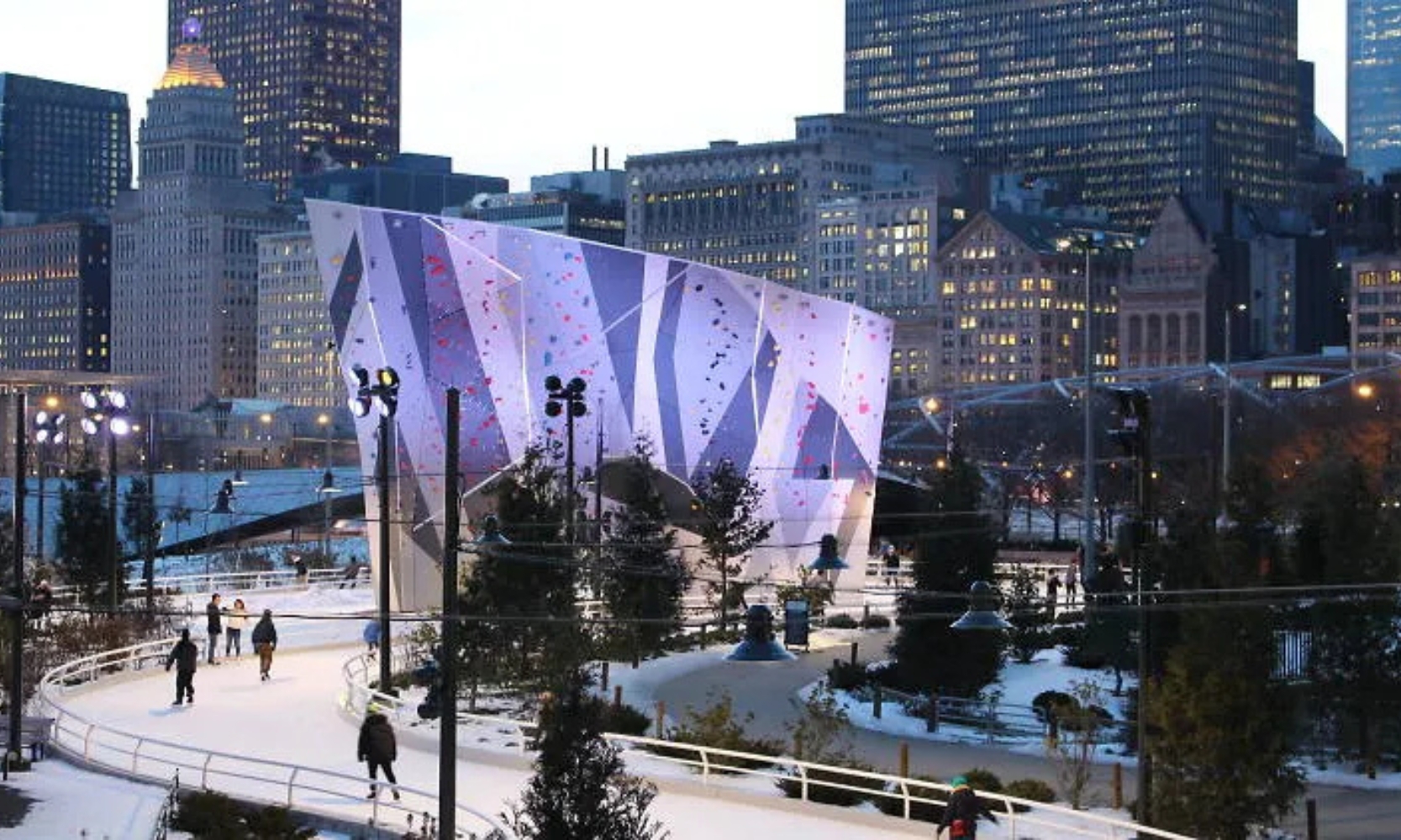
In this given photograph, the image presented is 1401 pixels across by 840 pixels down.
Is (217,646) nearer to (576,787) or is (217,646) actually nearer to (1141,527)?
(1141,527)

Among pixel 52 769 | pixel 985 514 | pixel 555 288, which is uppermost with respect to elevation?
pixel 555 288

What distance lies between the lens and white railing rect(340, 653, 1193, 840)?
104 feet

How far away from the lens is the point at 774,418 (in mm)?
72438

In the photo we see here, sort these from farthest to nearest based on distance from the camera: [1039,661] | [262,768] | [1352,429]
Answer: [1352,429] → [1039,661] → [262,768]

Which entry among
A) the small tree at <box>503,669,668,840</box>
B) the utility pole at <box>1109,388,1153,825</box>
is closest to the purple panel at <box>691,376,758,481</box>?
the utility pole at <box>1109,388,1153,825</box>

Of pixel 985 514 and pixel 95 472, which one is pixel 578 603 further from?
pixel 95 472

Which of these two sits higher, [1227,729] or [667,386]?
[667,386]

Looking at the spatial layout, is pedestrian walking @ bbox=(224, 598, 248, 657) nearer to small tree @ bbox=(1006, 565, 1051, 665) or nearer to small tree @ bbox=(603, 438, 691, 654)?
small tree @ bbox=(603, 438, 691, 654)

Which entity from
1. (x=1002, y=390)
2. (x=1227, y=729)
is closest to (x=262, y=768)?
(x=1227, y=729)

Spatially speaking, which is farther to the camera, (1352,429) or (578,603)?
(1352,429)

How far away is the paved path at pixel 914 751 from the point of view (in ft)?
121

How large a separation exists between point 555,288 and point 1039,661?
704 inches

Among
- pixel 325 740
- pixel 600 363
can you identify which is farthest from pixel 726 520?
pixel 325 740

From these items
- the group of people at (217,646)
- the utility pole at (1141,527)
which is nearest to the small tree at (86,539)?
the group of people at (217,646)
